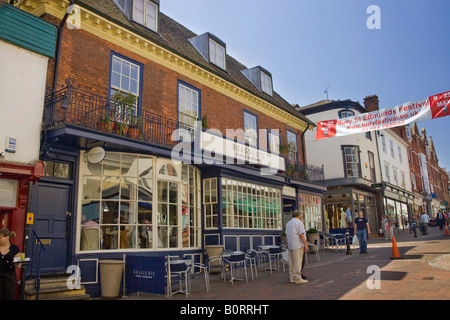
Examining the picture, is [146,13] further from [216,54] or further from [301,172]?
[301,172]

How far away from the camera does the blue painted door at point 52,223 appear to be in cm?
834

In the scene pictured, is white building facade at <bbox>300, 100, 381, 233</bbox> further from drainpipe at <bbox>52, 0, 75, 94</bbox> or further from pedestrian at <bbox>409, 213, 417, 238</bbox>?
drainpipe at <bbox>52, 0, 75, 94</bbox>

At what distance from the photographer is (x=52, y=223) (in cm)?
856

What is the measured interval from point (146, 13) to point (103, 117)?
4982 mm

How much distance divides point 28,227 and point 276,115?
511 inches

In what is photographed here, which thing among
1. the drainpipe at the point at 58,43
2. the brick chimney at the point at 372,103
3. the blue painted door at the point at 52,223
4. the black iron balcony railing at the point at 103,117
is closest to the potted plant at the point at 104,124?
the black iron balcony railing at the point at 103,117

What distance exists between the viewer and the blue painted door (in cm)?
834

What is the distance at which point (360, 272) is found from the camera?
9.82m

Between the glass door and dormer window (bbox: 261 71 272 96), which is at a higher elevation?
dormer window (bbox: 261 71 272 96)

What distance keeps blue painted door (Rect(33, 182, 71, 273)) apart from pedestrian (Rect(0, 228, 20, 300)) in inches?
90.9

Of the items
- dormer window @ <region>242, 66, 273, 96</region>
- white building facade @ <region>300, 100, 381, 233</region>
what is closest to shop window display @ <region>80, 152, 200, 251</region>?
dormer window @ <region>242, 66, 273, 96</region>

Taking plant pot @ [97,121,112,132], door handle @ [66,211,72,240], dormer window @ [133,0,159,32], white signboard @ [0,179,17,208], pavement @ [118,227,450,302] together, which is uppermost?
dormer window @ [133,0,159,32]

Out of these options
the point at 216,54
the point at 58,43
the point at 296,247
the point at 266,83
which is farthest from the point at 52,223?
the point at 266,83

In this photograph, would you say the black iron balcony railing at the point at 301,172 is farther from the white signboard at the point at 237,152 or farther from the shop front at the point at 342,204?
the shop front at the point at 342,204
